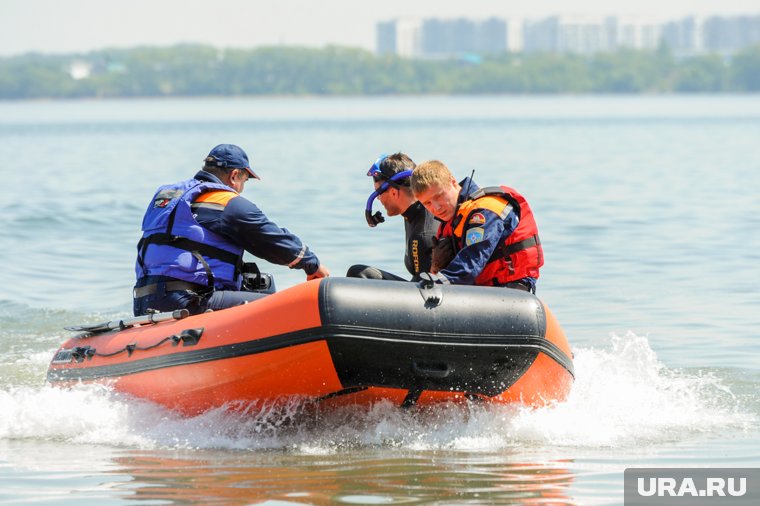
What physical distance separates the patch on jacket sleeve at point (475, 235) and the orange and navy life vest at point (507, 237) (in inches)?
1.7

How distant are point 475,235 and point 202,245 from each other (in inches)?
54.8

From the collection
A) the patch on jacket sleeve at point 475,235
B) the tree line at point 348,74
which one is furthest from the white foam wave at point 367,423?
the tree line at point 348,74

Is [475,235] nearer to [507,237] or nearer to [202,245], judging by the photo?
[507,237]

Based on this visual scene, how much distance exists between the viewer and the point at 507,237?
19.5ft

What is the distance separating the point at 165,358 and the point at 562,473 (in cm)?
186

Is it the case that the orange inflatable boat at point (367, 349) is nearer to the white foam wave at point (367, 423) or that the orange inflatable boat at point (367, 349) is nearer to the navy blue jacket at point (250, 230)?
the white foam wave at point (367, 423)

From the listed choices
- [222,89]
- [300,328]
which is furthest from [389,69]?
[300,328]

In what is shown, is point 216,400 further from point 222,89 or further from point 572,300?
point 222,89

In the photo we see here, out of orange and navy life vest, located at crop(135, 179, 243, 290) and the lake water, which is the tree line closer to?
the lake water

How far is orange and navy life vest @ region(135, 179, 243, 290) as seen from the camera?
630cm

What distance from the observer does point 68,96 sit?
120 metres

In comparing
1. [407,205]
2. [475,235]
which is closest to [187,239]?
[407,205]

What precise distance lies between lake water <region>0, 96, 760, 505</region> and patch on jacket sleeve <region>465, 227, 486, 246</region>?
0.77m

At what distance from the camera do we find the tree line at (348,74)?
117688 mm
